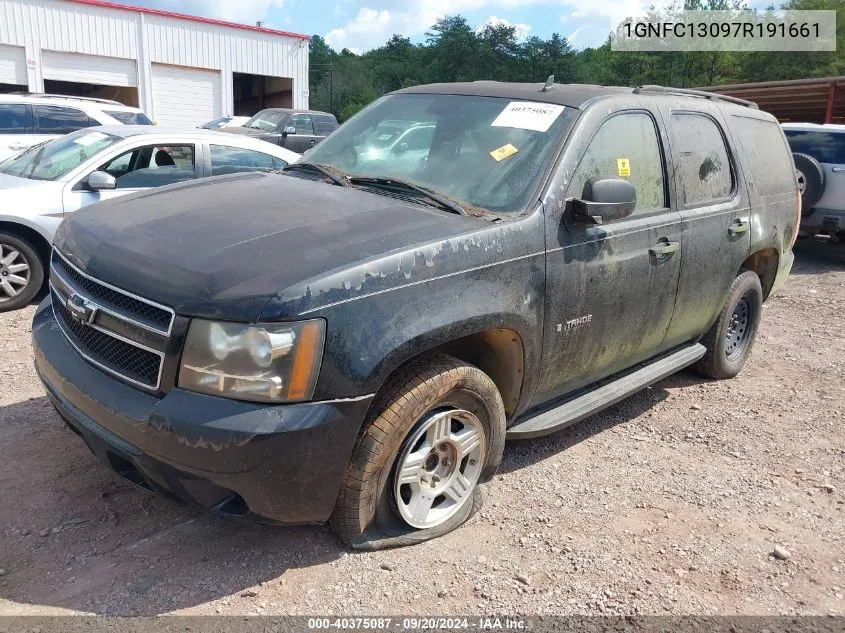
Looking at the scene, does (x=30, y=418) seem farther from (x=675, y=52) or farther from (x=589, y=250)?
(x=675, y=52)

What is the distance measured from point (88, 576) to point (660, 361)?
3.30 meters

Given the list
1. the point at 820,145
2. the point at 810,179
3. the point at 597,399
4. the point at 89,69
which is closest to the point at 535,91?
the point at 597,399

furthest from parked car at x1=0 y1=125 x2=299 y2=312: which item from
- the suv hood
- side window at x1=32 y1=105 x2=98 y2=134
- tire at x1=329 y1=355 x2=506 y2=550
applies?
tire at x1=329 y1=355 x2=506 y2=550

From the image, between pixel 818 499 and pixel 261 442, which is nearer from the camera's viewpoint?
pixel 261 442

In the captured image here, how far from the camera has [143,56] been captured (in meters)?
24.4

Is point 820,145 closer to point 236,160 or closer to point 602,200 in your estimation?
point 236,160

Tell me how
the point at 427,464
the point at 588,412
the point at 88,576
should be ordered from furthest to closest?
1. the point at 588,412
2. the point at 427,464
3. the point at 88,576

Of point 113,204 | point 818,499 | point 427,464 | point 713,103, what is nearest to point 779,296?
point 713,103

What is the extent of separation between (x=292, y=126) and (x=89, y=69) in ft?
35.9

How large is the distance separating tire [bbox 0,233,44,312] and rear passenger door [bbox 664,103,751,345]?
510cm

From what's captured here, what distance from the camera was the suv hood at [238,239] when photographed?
8.18 feet

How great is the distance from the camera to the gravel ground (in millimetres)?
2771

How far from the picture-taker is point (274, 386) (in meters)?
2.46

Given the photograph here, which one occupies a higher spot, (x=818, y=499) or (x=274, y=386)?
(x=274, y=386)
